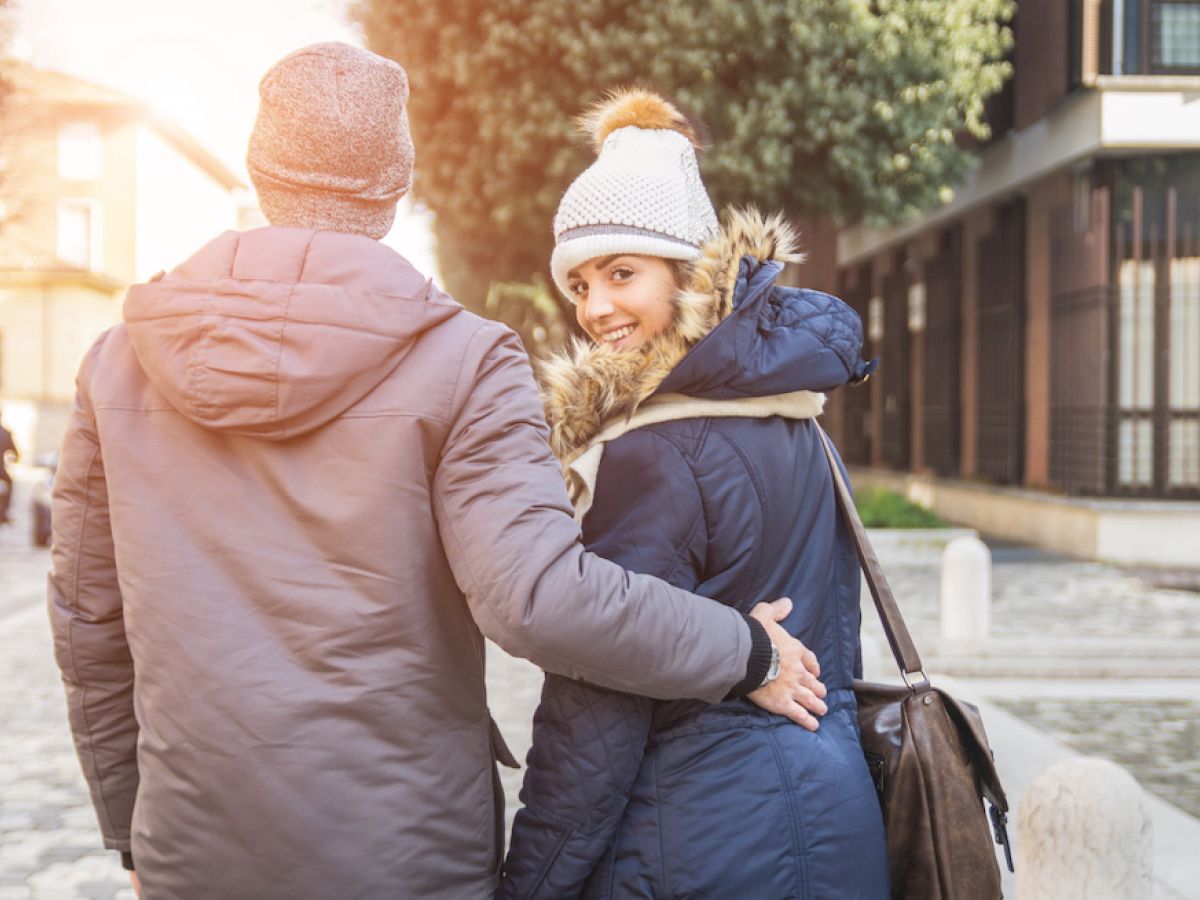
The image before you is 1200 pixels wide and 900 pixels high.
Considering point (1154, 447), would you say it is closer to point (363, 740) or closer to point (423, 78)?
point (423, 78)

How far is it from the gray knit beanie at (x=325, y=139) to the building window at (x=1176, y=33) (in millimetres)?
14692

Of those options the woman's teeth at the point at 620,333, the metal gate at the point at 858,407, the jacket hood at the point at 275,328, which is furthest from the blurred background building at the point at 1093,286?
the jacket hood at the point at 275,328

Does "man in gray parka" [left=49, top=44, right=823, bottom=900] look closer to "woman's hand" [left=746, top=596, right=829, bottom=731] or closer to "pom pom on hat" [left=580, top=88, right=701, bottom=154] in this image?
"woman's hand" [left=746, top=596, right=829, bottom=731]

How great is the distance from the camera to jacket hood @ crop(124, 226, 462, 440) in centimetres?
155

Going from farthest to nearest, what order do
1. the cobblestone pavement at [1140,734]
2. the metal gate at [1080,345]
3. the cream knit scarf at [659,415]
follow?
the metal gate at [1080,345] → the cobblestone pavement at [1140,734] → the cream knit scarf at [659,415]

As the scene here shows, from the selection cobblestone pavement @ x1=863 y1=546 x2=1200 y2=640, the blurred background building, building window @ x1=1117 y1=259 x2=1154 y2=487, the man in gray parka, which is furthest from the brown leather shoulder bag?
building window @ x1=1117 y1=259 x2=1154 y2=487

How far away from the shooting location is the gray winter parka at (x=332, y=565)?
62.1 inches

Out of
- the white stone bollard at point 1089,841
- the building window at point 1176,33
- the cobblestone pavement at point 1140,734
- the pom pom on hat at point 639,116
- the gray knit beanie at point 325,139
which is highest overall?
the building window at point 1176,33

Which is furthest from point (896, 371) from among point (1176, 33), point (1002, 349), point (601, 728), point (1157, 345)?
point (601, 728)

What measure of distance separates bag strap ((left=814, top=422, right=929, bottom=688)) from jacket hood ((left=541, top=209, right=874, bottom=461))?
18 cm

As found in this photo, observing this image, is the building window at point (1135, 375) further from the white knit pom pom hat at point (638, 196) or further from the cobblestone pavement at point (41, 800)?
the white knit pom pom hat at point (638, 196)

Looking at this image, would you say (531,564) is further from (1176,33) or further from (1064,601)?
(1176,33)

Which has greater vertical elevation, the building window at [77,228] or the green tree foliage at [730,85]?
the building window at [77,228]

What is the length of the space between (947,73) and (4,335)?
3361 cm
